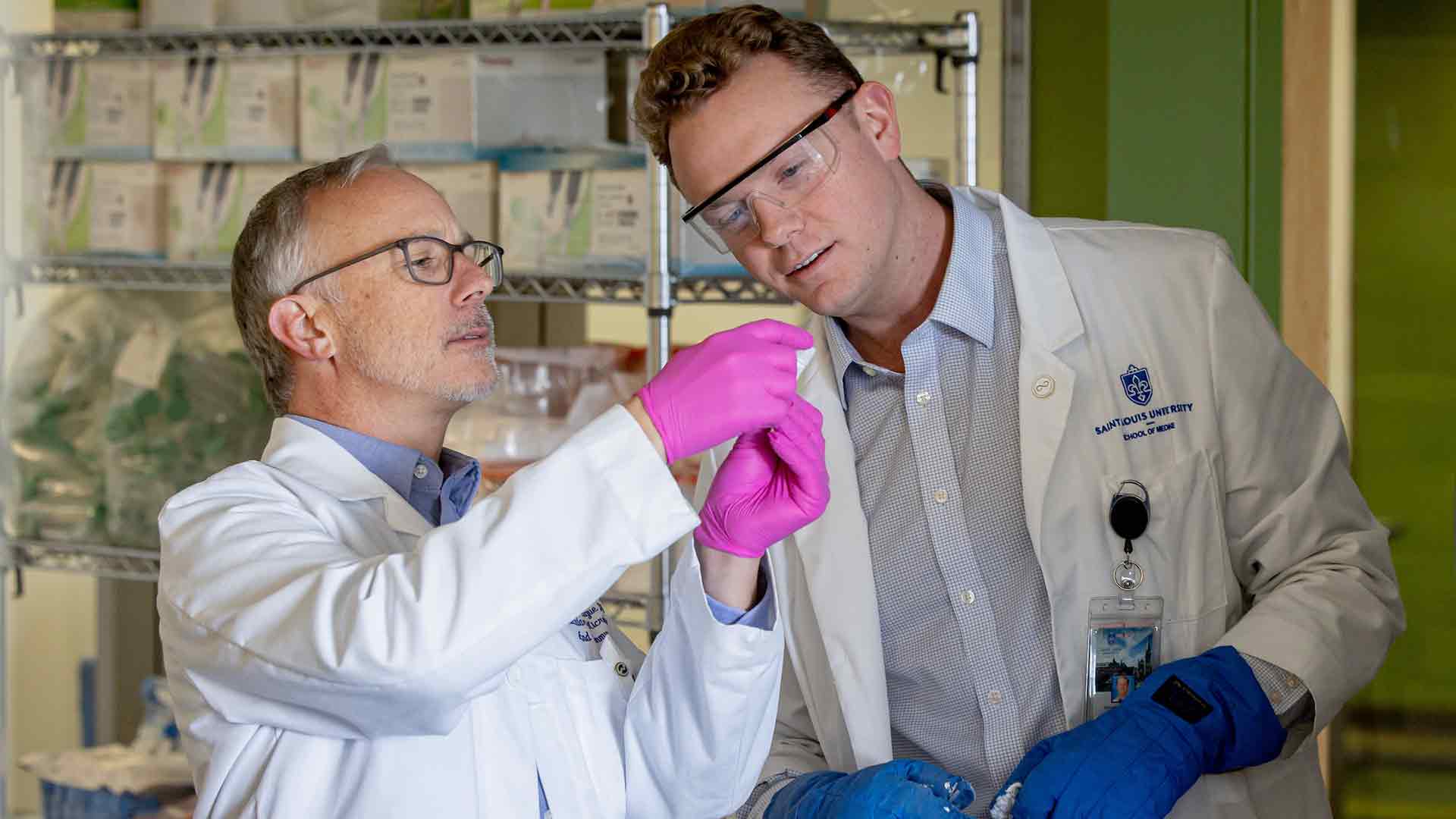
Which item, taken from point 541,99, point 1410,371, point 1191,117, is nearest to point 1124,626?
point 1410,371

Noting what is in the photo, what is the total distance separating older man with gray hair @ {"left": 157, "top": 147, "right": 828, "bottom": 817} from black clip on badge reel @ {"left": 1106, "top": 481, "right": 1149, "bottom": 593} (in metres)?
0.39

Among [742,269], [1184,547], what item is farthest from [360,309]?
[742,269]

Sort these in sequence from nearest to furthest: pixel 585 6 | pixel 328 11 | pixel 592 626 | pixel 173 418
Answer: pixel 592 626, pixel 585 6, pixel 328 11, pixel 173 418

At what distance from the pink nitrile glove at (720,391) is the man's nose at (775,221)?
30 centimetres

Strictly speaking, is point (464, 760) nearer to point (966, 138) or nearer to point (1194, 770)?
point (1194, 770)

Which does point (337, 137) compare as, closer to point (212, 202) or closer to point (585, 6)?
point (212, 202)

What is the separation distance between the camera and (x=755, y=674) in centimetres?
142

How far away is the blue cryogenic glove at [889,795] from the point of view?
1.40m

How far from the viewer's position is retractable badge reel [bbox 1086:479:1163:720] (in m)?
1.57

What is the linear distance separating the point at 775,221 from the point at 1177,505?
21.8 inches

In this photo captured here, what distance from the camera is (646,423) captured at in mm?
1190

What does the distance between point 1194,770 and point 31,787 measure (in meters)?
3.66

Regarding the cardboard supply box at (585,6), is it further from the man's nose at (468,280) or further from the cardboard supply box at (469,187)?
the man's nose at (468,280)

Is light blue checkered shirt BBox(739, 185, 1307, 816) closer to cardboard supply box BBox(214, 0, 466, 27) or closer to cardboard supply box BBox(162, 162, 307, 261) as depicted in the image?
cardboard supply box BBox(214, 0, 466, 27)
